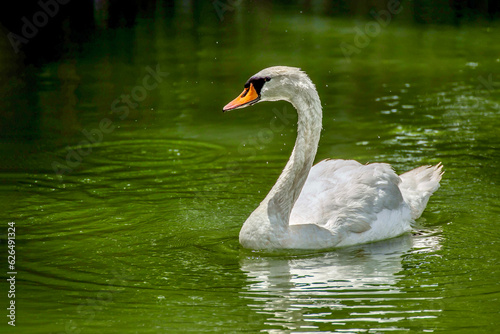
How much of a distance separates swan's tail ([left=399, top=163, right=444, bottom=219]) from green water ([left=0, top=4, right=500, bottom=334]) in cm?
19

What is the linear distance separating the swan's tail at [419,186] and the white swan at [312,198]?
0.14ft

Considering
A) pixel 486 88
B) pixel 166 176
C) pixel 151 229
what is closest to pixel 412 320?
pixel 151 229

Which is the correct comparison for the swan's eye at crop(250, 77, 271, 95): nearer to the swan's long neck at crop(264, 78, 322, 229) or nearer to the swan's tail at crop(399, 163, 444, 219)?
the swan's long neck at crop(264, 78, 322, 229)

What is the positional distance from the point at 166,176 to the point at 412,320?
4917 mm

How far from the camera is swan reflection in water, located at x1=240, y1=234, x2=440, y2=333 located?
20.7 feet

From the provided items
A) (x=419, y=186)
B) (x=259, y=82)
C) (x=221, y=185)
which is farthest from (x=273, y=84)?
(x=221, y=185)

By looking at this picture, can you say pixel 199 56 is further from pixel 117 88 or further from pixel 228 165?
pixel 228 165

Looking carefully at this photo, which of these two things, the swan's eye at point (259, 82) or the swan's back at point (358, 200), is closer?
the swan's eye at point (259, 82)

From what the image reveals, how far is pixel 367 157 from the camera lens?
1109 centimetres

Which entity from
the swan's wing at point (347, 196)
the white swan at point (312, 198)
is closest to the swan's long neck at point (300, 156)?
the white swan at point (312, 198)

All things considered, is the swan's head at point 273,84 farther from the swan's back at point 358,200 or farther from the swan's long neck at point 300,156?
the swan's back at point 358,200

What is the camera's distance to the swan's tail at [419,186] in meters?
8.94

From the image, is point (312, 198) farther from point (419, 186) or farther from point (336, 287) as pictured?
point (336, 287)

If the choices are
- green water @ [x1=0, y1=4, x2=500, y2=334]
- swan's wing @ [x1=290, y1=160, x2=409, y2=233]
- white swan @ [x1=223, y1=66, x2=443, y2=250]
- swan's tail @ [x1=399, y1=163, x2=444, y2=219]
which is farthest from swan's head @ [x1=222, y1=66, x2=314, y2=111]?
swan's tail @ [x1=399, y1=163, x2=444, y2=219]
